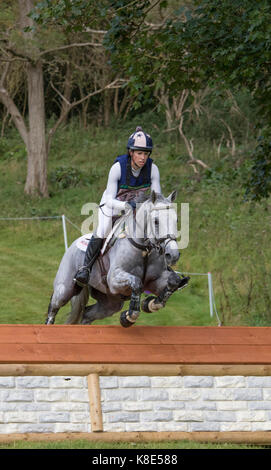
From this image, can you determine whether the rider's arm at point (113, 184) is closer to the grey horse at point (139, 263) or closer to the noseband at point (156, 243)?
the grey horse at point (139, 263)

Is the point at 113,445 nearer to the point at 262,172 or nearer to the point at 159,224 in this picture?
the point at 159,224

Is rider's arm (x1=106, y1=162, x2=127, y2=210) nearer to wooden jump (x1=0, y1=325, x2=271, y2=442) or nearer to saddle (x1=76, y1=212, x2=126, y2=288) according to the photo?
saddle (x1=76, y1=212, x2=126, y2=288)

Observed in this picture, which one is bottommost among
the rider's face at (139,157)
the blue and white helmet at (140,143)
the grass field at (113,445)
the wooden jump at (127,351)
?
the grass field at (113,445)

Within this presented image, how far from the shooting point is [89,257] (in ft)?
21.9

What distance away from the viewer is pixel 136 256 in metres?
6.29

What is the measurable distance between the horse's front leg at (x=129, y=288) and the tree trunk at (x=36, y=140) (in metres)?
14.5

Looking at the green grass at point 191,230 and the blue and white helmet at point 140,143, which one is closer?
the blue and white helmet at point 140,143

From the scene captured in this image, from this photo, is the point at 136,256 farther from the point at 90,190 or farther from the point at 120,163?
the point at 90,190

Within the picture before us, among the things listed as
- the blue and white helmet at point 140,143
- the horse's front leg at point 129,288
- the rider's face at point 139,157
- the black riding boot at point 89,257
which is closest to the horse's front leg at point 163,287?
the horse's front leg at point 129,288

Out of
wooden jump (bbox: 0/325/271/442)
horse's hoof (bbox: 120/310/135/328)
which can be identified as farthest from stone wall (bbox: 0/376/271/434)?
horse's hoof (bbox: 120/310/135/328)

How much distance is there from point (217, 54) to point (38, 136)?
11.7 metres

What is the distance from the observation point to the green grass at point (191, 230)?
12711 millimetres

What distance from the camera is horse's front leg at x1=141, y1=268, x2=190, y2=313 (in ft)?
20.0

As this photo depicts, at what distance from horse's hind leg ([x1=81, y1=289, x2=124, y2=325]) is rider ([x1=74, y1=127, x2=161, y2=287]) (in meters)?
0.51
